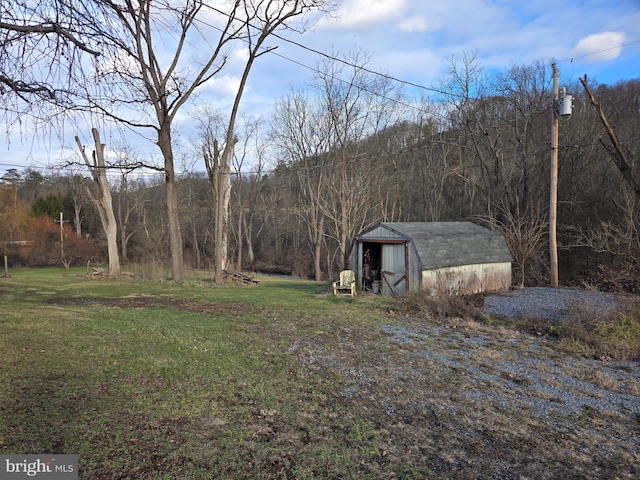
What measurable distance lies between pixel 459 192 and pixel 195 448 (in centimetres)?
2953

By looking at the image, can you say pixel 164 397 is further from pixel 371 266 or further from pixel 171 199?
pixel 171 199

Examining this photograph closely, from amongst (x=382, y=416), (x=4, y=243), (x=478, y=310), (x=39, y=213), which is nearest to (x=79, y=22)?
(x=382, y=416)

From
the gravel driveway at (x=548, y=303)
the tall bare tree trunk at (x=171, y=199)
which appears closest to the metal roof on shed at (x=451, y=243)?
the gravel driveway at (x=548, y=303)

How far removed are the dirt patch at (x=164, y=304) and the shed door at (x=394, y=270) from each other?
5.23m

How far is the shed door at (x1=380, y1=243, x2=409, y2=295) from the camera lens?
45.2 feet

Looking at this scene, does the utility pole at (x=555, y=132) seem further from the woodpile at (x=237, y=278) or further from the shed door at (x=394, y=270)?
the woodpile at (x=237, y=278)

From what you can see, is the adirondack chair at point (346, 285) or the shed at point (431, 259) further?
the adirondack chair at point (346, 285)

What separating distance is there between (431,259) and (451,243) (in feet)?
5.70

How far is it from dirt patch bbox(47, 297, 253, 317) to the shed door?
523 cm

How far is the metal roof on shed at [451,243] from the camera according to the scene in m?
13.6

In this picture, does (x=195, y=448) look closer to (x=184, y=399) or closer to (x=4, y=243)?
(x=184, y=399)

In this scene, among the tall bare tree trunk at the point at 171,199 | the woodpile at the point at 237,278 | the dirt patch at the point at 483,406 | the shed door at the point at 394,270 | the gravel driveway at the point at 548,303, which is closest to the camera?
the dirt patch at the point at 483,406

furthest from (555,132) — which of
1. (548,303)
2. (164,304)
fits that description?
(164,304)

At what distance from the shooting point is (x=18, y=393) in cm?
425
